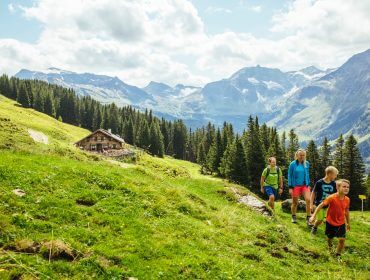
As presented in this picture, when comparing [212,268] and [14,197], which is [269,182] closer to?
[212,268]

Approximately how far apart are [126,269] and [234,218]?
9.17m

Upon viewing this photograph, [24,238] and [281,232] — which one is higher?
[24,238]

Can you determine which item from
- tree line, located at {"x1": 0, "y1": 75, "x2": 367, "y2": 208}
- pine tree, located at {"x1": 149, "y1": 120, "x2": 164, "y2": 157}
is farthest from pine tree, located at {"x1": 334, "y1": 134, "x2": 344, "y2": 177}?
pine tree, located at {"x1": 149, "y1": 120, "x2": 164, "y2": 157}


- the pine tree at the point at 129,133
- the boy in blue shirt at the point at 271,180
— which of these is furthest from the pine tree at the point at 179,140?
the boy in blue shirt at the point at 271,180

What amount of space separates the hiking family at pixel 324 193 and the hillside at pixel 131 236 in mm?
1253

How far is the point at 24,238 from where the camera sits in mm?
10719

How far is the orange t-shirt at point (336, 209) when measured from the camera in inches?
586

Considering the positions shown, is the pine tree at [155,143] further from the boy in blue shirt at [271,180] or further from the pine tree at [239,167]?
the boy in blue shirt at [271,180]

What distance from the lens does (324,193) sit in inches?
672

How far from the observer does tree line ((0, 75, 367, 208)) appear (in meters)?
75.2

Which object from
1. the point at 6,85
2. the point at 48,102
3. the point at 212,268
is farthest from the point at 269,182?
the point at 6,85

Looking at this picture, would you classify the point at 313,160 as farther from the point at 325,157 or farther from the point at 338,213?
the point at 338,213

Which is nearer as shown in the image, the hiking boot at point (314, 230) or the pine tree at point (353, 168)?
the hiking boot at point (314, 230)

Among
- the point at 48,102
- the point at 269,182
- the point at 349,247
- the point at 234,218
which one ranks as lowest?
the point at 349,247
